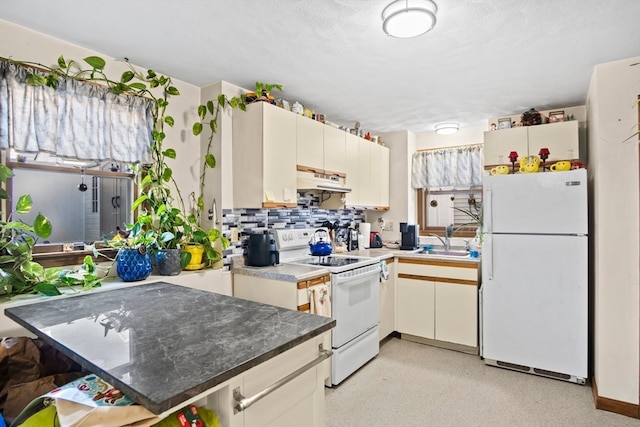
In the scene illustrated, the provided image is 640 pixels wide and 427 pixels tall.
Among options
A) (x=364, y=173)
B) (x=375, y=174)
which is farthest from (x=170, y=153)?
(x=375, y=174)

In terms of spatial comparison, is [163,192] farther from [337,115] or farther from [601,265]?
[601,265]

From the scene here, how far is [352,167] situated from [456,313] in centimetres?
179

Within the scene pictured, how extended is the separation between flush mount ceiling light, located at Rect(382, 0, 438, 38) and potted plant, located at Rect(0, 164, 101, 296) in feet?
6.91

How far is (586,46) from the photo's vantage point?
2.19m

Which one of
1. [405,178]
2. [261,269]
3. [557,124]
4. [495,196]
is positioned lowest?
[261,269]

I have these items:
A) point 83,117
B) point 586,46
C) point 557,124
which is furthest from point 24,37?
point 557,124

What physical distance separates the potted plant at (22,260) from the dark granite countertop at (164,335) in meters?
0.21

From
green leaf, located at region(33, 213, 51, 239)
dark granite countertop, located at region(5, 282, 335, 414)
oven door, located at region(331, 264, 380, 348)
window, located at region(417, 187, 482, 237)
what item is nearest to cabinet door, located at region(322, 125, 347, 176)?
oven door, located at region(331, 264, 380, 348)

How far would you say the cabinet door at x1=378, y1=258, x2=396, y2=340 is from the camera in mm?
3379

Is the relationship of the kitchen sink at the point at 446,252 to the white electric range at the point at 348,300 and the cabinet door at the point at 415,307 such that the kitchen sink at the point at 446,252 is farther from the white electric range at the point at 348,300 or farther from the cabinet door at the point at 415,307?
the white electric range at the point at 348,300

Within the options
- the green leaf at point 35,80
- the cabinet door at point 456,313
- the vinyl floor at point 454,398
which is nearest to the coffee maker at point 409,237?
the cabinet door at point 456,313

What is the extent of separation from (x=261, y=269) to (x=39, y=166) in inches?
61.4

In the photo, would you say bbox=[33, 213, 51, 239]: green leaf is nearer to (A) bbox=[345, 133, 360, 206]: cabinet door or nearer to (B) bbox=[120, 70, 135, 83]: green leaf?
(B) bbox=[120, 70, 135, 83]: green leaf

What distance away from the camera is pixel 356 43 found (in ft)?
7.04
